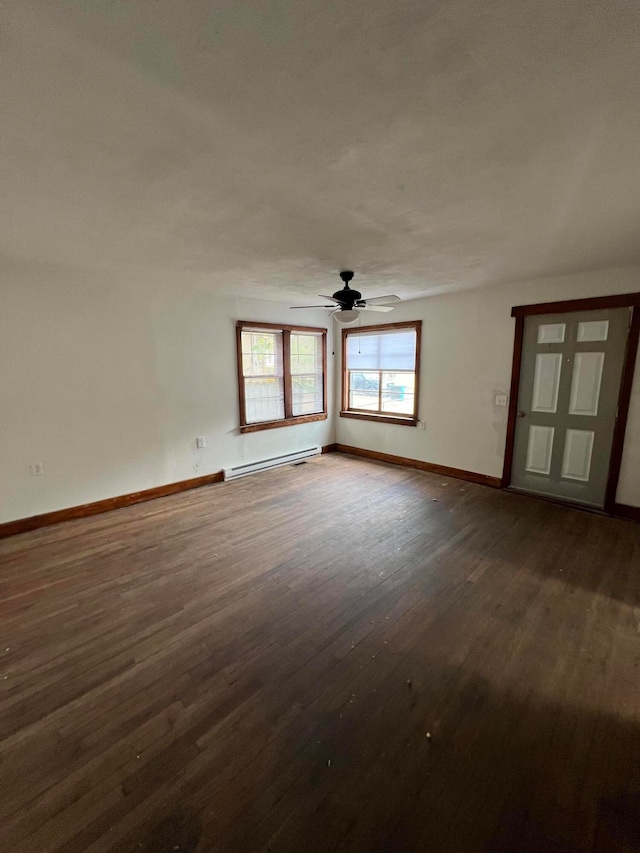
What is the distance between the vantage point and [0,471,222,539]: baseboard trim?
3.29 m

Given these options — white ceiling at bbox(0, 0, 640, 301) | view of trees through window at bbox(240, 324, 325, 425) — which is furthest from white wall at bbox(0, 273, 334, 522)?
white ceiling at bbox(0, 0, 640, 301)

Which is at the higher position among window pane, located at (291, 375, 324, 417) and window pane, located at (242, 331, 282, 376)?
window pane, located at (242, 331, 282, 376)

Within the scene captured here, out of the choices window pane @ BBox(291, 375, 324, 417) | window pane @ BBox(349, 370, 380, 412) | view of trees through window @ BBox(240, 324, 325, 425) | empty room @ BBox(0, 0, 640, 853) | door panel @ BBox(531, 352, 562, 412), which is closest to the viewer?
empty room @ BBox(0, 0, 640, 853)

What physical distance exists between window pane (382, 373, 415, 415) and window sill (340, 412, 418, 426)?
121 millimetres

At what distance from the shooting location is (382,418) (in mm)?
5516

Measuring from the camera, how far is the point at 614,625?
2129mm

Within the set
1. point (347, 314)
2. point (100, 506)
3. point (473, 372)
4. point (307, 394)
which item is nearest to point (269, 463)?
point (307, 394)

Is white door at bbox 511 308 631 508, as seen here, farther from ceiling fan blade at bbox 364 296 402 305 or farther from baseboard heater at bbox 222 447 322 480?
baseboard heater at bbox 222 447 322 480

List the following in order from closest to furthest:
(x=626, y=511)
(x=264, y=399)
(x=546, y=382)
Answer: (x=626, y=511) → (x=546, y=382) → (x=264, y=399)

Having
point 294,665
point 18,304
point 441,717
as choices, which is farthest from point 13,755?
point 18,304

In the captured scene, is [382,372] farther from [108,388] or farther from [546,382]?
[108,388]

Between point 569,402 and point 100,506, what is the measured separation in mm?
5148

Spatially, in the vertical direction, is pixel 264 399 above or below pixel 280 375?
below

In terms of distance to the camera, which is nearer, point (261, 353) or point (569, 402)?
point (569, 402)
